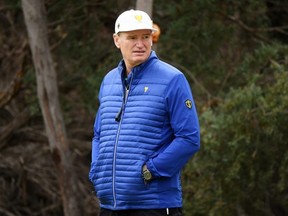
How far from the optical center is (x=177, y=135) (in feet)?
15.2

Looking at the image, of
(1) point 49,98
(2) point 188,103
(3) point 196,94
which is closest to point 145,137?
(2) point 188,103

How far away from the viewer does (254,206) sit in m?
10.8

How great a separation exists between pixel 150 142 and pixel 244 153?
554cm

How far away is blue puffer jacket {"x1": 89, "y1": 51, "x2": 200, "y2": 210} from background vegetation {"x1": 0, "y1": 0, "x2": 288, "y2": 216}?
5353 mm

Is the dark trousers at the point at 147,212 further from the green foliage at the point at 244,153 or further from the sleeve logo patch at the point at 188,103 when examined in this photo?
the green foliage at the point at 244,153

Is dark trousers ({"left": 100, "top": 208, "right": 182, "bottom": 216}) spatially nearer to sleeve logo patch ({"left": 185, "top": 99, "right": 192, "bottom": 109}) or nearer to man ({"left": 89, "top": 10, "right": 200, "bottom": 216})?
man ({"left": 89, "top": 10, "right": 200, "bottom": 216})

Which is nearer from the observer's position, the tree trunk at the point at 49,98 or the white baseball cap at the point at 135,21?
the white baseball cap at the point at 135,21

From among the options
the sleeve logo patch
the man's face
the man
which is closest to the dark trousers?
the man

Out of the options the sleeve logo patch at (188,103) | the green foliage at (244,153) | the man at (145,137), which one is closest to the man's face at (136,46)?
the man at (145,137)

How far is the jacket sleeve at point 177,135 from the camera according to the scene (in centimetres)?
459

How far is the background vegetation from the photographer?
1017 cm

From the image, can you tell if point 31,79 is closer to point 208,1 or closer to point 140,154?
point 208,1

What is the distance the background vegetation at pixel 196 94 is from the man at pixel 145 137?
532 cm

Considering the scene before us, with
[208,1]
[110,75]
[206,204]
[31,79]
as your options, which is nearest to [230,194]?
[206,204]
